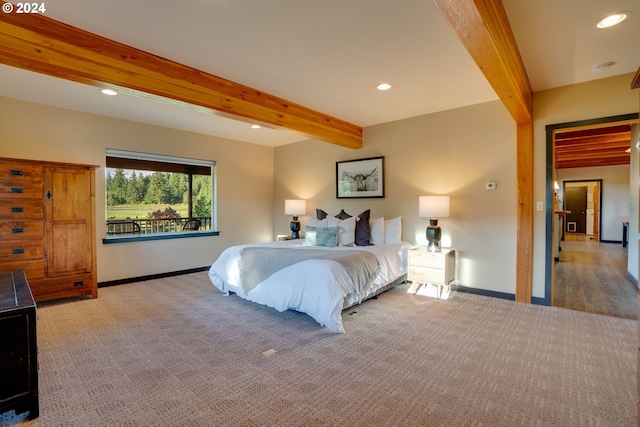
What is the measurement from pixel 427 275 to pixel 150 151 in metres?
4.53

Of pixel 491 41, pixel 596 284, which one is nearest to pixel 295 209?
pixel 491 41

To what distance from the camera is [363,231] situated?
454 cm

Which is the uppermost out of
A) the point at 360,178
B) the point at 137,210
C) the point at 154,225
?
the point at 360,178

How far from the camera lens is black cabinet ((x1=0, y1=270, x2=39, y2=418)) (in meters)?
1.70

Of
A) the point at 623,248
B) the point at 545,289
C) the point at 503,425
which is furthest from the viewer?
the point at 623,248

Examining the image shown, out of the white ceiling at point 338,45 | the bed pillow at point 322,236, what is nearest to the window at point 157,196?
the white ceiling at point 338,45

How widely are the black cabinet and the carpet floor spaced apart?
118mm

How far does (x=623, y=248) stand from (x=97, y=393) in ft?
36.4

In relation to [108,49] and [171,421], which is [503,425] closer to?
[171,421]

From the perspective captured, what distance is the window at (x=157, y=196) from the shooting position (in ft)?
15.7

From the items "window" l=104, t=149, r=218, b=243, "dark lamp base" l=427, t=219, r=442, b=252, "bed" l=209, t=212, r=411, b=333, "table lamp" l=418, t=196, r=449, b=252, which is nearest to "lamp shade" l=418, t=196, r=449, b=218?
"table lamp" l=418, t=196, r=449, b=252

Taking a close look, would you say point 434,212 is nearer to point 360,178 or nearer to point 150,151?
point 360,178

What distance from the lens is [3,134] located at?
3717 mm

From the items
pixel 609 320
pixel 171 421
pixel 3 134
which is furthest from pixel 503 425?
pixel 3 134
